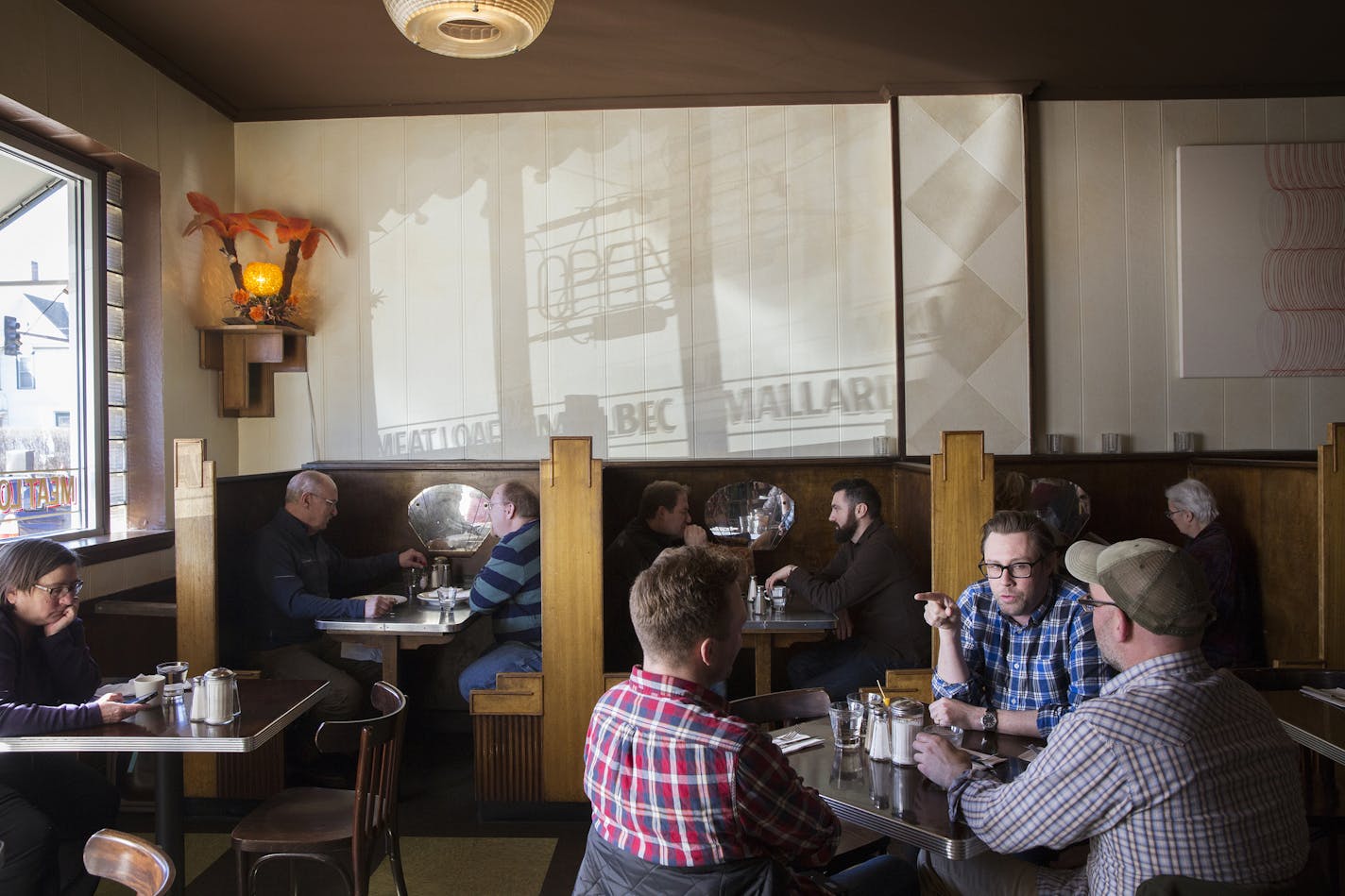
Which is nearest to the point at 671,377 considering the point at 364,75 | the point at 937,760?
the point at 364,75

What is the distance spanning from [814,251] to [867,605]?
219 cm

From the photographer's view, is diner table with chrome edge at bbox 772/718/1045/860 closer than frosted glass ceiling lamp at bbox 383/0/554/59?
Yes

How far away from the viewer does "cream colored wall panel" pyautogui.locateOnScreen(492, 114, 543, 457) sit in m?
5.65

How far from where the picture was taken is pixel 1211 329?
5566 mm

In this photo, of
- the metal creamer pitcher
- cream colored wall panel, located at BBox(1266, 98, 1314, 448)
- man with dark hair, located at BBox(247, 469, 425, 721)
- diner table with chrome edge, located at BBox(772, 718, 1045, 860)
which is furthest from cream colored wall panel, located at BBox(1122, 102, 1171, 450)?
the metal creamer pitcher

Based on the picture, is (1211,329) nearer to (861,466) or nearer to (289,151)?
(861,466)

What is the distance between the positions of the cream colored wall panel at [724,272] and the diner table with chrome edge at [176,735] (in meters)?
2.93

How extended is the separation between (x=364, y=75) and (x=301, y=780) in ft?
11.5

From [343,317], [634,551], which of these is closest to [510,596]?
[634,551]

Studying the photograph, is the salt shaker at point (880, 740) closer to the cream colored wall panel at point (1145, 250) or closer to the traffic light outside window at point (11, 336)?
the traffic light outside window at point (11, 336)

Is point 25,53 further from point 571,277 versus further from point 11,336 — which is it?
Answer: point 571,277

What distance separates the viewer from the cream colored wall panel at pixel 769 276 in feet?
18.4

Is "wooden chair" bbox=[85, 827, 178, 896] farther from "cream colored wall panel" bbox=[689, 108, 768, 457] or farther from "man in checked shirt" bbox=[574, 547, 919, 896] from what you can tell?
"cream colored wall panel" bbox=[689, 108, 768, 457]

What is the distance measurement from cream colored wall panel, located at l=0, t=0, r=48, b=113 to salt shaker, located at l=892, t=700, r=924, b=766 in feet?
12.8
